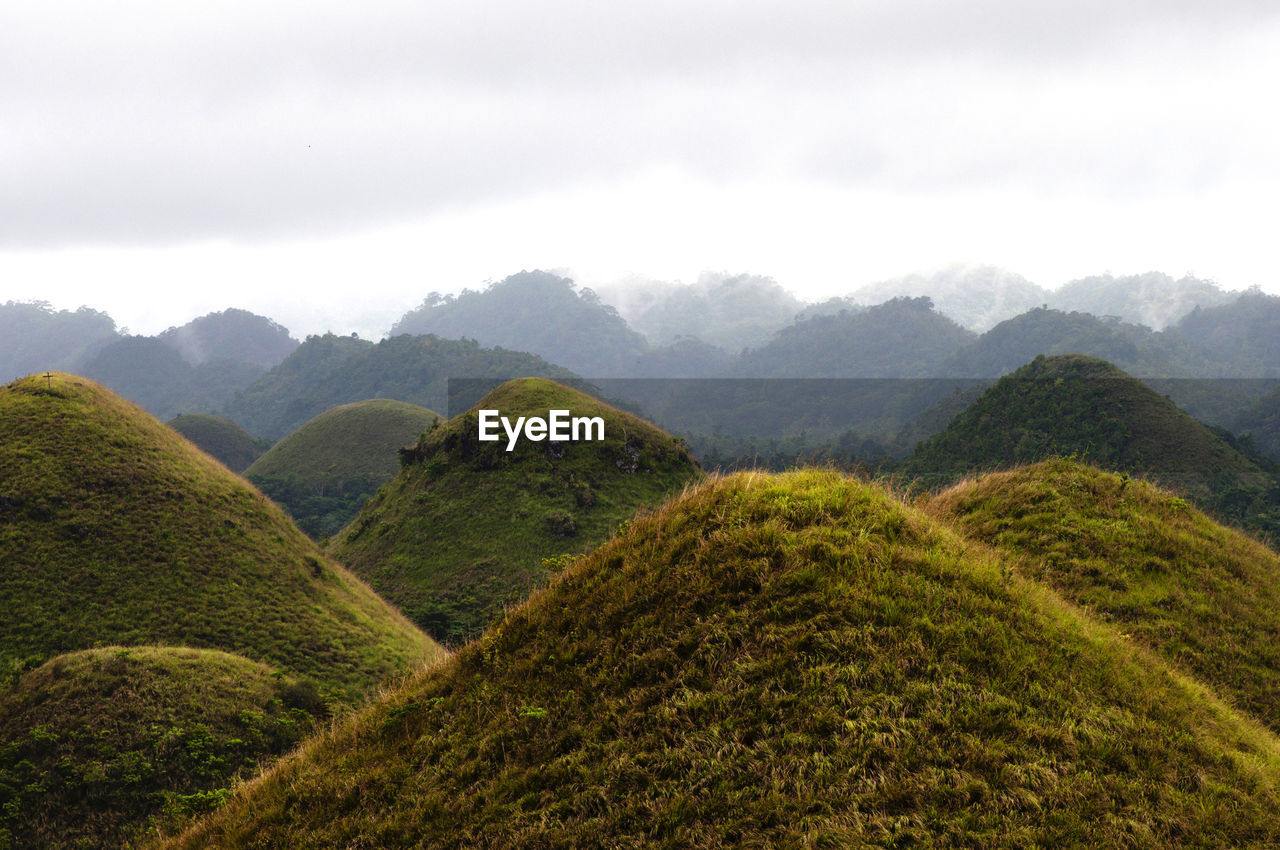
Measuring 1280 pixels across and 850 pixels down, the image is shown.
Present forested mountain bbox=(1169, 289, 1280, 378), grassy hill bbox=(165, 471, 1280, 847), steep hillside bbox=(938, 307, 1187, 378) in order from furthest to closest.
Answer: forested mountain bbox=(1169, 289, 1280, 378), steep hillside bbox=(938, 307, 1187, 378), grassy hill bbox=(165, 471, 1280, 847)

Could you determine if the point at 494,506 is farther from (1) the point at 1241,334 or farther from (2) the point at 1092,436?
(1) the point at 1241,334

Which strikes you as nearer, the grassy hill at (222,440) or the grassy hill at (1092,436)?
the grassy hill at (1092,436)

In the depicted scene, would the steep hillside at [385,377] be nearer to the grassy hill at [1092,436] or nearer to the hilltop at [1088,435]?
the grassy hill at [1092,436]

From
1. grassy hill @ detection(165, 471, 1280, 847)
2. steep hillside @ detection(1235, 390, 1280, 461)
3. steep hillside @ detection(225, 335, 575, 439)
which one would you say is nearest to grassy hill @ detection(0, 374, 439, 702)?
grassy hill @ detection(165, 471, 1280, 847)

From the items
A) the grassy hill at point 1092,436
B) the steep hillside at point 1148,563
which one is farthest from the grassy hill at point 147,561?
the grassy hill at point 1092,436

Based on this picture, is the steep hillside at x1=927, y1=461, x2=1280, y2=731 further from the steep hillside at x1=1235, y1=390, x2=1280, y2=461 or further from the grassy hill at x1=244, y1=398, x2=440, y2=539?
the steep hillside at x1=1235, y1=390, x2=1280, y2=461

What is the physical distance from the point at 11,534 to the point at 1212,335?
246 m

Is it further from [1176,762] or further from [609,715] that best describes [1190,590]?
[609,715]

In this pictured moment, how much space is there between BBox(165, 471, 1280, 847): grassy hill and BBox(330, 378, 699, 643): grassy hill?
90.2ft

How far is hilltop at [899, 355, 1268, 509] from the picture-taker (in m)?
50.4

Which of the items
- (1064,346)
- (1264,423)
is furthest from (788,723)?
(1064,346)

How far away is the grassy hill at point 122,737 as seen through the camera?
537 inches

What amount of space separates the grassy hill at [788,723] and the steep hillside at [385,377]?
14832 centimetres

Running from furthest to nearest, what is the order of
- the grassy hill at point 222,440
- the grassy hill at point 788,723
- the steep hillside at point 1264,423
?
the grassy hill at point 222,440 → the steep hillside at point 1264,423 → the grassy hill at point 788,723
